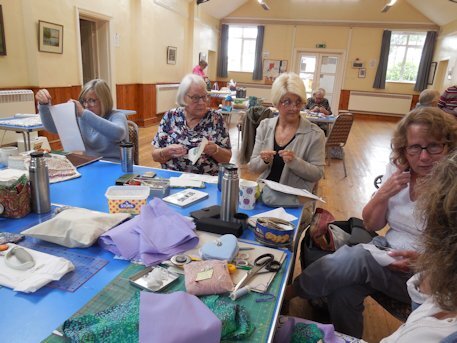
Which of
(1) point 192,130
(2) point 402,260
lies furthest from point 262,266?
(1) point 192,130

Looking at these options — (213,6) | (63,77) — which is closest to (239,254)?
(63,77)

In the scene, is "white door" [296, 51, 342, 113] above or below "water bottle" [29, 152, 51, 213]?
above

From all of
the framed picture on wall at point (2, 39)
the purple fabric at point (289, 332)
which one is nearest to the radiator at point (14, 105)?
the framed picture on wall at point (2, 39)

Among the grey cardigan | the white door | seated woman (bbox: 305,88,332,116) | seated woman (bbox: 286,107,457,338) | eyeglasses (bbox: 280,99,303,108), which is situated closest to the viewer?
seated woman (bbox: 286,107,457,338)

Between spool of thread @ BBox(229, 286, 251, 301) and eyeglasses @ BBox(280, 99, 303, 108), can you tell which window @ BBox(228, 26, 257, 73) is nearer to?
eyeglasses @ BBox(280, 99, 303, 108)

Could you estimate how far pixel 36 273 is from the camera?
99cm

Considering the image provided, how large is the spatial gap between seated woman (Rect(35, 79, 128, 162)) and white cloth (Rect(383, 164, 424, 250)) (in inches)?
68.2

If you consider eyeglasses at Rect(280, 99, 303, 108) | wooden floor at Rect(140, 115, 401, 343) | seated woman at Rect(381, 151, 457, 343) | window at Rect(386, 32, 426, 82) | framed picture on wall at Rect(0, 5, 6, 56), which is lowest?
wooden floor at Rect(140, 115, 401, 343)

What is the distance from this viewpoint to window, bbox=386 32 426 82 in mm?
10945

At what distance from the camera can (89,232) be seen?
1.18m

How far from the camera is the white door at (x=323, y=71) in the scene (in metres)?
11.6

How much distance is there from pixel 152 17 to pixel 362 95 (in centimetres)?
736

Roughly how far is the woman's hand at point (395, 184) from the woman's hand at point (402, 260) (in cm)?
26

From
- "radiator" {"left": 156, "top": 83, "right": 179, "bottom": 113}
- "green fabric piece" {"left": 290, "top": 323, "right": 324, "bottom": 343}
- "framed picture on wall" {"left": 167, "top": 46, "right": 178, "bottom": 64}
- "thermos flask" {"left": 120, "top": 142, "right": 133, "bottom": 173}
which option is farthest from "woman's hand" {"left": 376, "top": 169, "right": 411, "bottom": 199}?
"framed picture on wall" {"left": 167, "top": 46, "right": 178, "bottom": 64}
